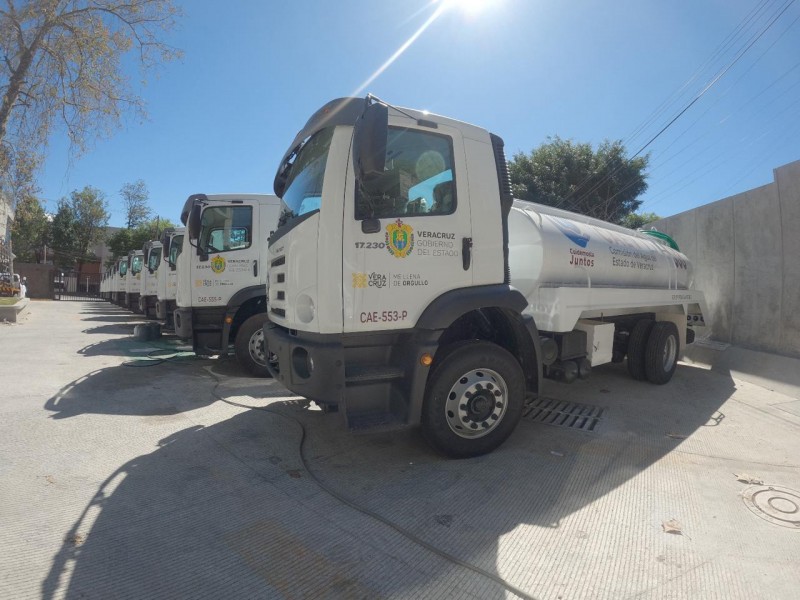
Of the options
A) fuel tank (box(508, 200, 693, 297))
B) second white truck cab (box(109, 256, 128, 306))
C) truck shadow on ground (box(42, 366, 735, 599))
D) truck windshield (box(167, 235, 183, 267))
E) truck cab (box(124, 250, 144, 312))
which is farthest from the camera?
second white truck cab (box(109, 256, 128, 306))

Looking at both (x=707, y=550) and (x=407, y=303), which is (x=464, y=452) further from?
(x=707, y=550)

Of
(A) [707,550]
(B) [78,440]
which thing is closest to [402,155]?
(A) [707,550]

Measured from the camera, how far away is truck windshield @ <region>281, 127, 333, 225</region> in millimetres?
3301

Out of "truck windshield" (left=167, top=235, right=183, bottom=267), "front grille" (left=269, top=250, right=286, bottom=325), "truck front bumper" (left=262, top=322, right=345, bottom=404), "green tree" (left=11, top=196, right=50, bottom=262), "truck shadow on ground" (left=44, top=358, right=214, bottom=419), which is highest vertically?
"green tree" (left=11, top=196, right=50, bottom=262)

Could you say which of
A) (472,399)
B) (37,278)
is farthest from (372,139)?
(37,278)

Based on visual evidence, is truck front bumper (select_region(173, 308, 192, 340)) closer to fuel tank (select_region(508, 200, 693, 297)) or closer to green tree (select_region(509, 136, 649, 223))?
fuel tank (select_region(508, 200, 693, 297))

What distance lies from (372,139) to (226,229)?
475 cm

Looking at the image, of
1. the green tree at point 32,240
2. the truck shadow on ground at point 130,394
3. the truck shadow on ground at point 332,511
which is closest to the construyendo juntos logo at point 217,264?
the truck shadow on ground at point 130,394

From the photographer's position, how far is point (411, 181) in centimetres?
342

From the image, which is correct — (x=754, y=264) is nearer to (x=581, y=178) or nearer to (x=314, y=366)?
(x=314, y=366)

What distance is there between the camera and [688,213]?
1005 centimetres

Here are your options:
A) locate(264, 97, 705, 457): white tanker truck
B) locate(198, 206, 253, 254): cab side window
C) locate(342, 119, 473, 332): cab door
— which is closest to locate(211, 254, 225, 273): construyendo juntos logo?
locate(198, 206, 253, 254): cab side window

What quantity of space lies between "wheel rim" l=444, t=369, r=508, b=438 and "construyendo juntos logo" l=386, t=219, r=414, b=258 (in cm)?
110

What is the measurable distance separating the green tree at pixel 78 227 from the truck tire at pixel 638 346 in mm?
54708
